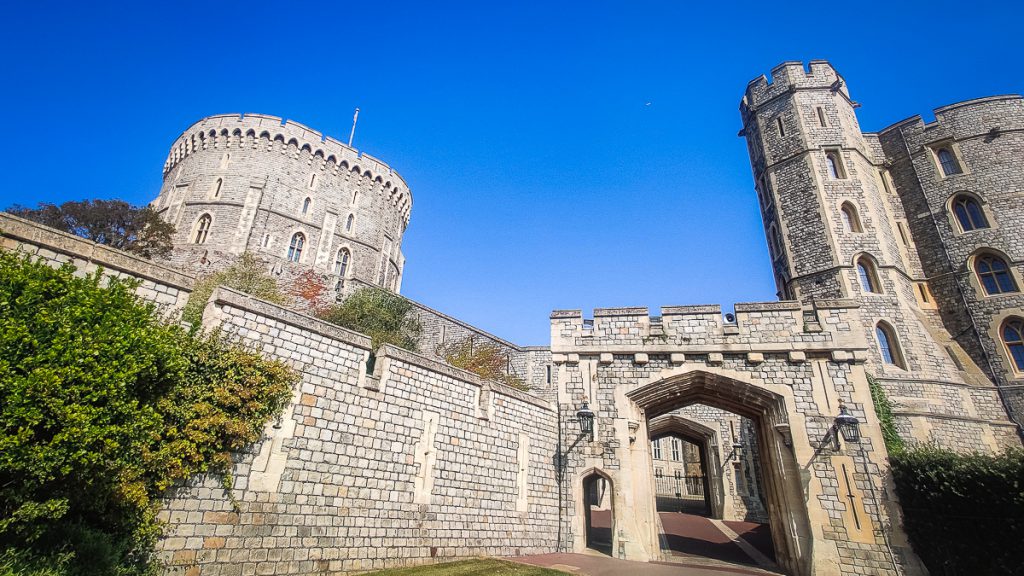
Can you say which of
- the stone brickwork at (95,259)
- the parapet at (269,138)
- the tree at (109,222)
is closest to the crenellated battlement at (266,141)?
the parapet at (269,138)

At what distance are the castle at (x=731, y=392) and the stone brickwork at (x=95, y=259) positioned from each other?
0.10 feet

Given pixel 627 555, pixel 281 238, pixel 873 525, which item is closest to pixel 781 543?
pixel 873 525

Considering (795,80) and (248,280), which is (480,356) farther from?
(795,80)

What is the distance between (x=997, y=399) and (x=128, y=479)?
24.5 m

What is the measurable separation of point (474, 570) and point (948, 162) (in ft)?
A: 88.7

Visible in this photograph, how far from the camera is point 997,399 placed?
1630 cm

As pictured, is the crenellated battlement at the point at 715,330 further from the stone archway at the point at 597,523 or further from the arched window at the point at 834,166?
the arched window at the point at 834,166

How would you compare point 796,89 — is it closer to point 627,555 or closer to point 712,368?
point 712,368

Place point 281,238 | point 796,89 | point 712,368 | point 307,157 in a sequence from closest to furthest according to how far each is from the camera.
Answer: point 712,368
point 796,89
point 281,238
point 307,157

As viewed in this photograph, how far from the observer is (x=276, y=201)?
1188 inches

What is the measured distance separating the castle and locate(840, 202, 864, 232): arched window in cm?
10

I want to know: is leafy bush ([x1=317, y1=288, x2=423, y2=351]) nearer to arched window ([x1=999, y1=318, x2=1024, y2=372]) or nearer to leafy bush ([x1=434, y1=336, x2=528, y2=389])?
leafy bush ([x1=434, y1=336, x2=528, y2=389])

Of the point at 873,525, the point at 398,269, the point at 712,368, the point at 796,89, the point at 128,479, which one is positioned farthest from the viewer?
the point at 398,269

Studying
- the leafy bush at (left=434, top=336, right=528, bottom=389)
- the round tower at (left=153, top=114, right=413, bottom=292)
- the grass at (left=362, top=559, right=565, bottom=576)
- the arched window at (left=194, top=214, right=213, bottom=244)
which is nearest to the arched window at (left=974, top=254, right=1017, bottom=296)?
the leafy bush at (left=434, top=336, right=528, bottom=389)
